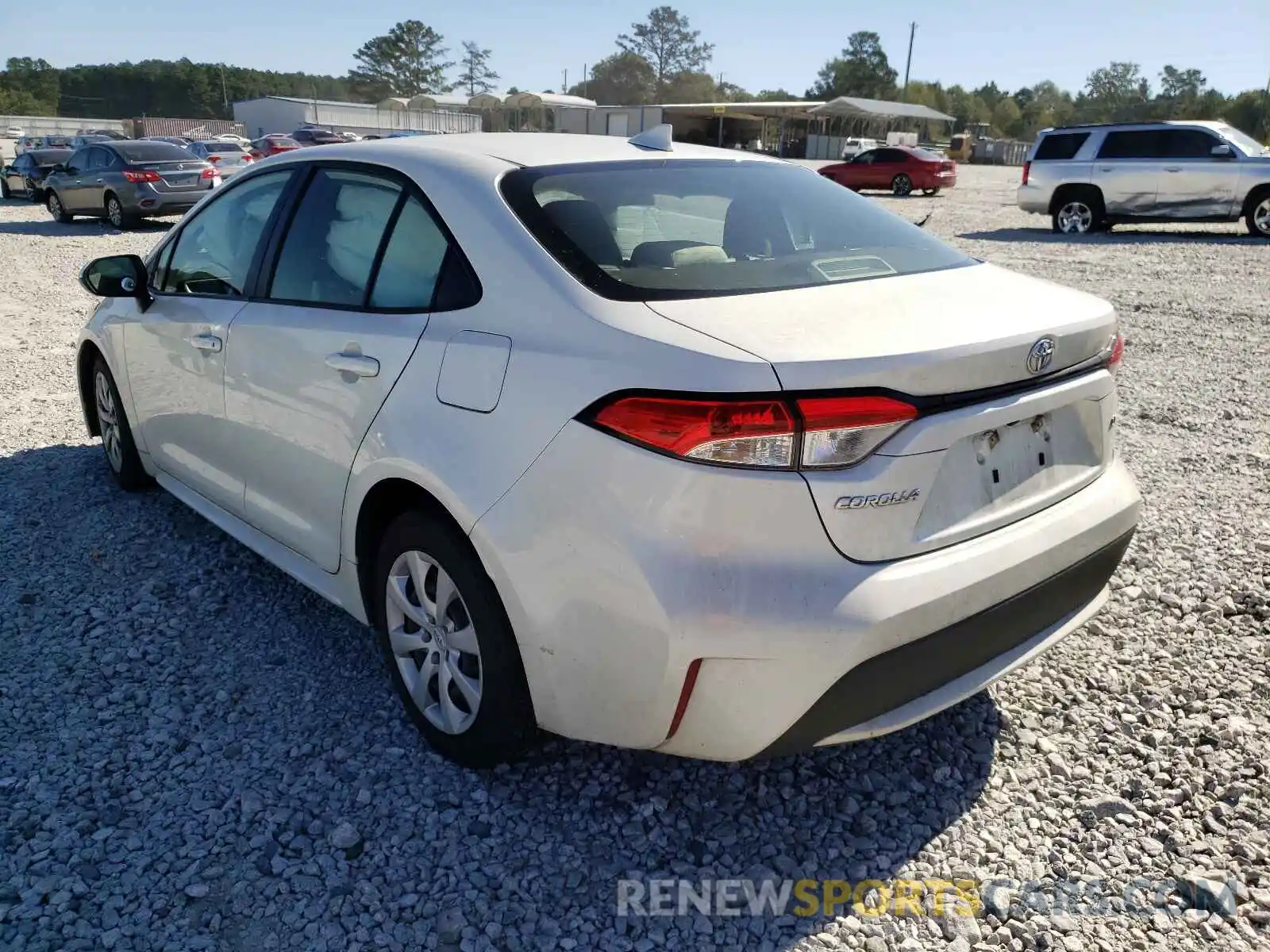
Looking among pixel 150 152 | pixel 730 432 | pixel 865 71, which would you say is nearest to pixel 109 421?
pixel 730 432

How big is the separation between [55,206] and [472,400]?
21.5 meters

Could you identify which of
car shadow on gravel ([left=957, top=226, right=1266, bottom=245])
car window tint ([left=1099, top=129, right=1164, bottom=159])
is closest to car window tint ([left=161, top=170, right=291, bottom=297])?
car shadow on gravel ([left=957, top=226, right=1266, bottom=245])

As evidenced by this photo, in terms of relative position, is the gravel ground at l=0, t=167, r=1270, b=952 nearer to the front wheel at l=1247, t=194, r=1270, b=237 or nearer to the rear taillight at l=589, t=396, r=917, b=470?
the rear taillight at l=589, t=396, r=917, b=470

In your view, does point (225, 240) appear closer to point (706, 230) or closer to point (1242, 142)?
point (706, 230)

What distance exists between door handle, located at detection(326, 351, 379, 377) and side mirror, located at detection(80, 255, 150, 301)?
172cm

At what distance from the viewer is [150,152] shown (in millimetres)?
18281

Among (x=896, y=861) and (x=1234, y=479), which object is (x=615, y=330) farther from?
(x=1234, y=479)

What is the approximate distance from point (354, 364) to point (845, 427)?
1.45 meters

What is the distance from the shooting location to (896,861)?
2.47 meters

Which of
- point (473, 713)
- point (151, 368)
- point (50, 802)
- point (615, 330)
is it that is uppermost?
point (615, 330)

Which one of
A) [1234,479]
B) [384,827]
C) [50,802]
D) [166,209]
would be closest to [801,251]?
[384,827]

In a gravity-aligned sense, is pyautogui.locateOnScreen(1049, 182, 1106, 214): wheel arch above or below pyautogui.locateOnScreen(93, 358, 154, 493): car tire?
above

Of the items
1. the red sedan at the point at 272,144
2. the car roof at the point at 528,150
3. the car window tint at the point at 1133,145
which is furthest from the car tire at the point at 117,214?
the car window tint at the point at 1133,145

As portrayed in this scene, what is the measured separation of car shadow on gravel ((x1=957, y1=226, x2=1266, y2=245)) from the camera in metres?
16.3
